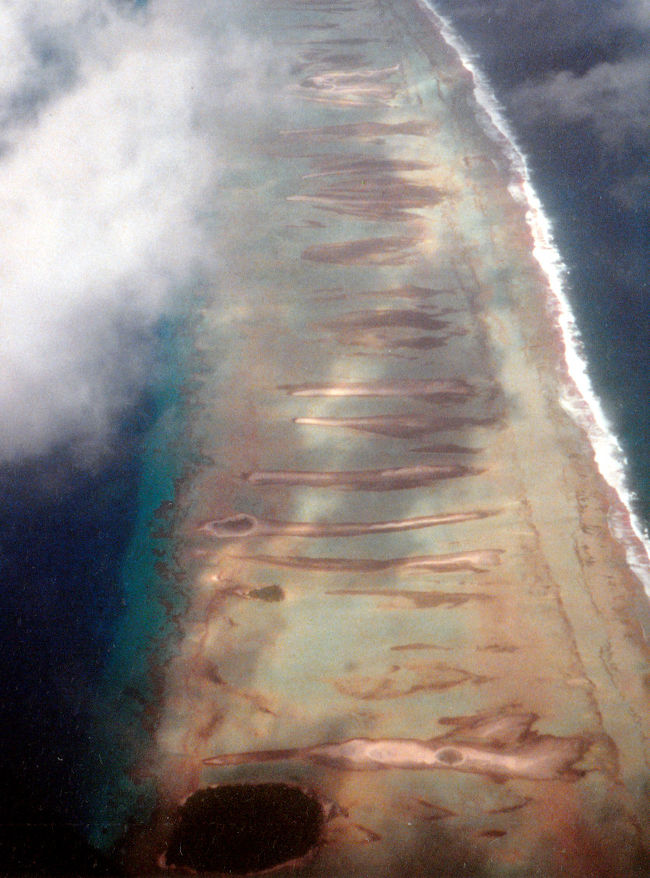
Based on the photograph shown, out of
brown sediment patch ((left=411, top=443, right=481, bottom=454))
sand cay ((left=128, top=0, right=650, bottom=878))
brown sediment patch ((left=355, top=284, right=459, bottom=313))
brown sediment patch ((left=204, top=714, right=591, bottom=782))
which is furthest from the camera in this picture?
brown sediment patch ((left=355, top=284, right=459, bottom=313))

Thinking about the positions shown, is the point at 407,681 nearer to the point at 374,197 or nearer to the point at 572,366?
the point at 572,366

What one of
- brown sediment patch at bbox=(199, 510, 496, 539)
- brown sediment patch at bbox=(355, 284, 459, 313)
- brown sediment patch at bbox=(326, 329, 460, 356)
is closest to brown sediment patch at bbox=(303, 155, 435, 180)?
brown sediment patch at bbox=(355, 284, 459, 313)

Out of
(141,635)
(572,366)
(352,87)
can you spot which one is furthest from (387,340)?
(352,87)

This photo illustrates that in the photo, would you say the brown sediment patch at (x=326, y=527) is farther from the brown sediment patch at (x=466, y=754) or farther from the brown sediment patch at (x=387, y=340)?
the brown sediment patch at (x=387, y=340)

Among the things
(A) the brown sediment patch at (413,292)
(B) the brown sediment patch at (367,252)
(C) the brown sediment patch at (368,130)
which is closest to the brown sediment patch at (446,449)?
(A) the brown sediment patch at (413,292)

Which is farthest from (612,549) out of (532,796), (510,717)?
(532,796)

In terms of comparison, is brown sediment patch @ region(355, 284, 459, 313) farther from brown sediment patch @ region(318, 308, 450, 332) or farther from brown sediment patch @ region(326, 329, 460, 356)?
brown sediment patch @ region(326, 329, 460, 356)
